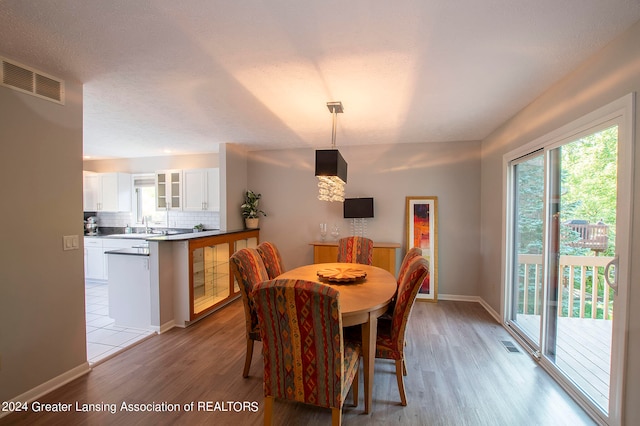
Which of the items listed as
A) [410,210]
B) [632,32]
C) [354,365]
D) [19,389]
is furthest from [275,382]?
[410,210]

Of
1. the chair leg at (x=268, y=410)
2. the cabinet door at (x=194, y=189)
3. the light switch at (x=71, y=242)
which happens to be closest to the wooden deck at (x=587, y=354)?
the chair leg at (x=268, y=410)

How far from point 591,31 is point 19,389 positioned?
4562 millimetres

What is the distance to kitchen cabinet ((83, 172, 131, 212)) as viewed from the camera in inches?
220

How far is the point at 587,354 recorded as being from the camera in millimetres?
2205

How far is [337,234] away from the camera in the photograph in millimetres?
4672

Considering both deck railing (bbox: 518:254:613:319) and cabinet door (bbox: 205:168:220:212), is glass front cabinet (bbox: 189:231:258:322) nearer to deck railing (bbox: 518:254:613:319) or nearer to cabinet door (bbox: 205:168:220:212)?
cabinet door (bbox: 205:168:220:212)

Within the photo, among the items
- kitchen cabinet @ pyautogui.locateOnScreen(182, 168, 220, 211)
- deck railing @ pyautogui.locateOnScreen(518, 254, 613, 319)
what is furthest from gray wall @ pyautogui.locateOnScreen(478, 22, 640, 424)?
kitchen cabinet @ pyautogui.locateOnScreen(182, 168, 220, 211)

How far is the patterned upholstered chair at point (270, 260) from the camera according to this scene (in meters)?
2.81

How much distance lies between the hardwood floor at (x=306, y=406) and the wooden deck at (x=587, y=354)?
0.57ft

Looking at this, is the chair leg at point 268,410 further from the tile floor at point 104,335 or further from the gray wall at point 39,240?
the tile floor at point 104,335

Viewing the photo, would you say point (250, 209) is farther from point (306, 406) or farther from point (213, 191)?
point (306, 406)

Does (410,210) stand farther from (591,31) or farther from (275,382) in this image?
(275,382)

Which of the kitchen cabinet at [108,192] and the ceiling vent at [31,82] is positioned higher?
the ceiling vent at [31,82]

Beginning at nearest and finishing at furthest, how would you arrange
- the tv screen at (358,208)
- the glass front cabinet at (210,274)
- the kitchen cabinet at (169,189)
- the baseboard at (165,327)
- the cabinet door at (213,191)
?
the baseboard at (165,327)
the glass front cabinet at (210,274)
the tv screen at (358,208)
the cabinet door at (213,191)
the kitchen cabinet at (169,189)
